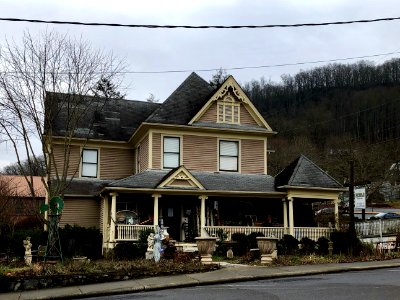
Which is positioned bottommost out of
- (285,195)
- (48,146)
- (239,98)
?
(285,195)

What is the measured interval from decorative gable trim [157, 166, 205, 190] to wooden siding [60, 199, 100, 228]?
18.6ft

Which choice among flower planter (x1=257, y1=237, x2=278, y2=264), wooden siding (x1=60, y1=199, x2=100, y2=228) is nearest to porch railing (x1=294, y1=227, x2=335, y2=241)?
flower planter (x1=257, y1=237, x2=278, y2=264)

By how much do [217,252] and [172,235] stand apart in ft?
14.0

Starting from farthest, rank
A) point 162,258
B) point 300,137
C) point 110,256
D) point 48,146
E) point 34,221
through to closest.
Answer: point 300,137
point 34,221
point 48,146
point 110,256
point 162,258

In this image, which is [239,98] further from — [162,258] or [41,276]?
[41,276]

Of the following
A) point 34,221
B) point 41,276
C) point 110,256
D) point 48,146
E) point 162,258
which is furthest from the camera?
point 34,221

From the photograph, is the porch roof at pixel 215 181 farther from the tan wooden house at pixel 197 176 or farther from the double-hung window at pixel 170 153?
the double-hung window at pixel 170 153

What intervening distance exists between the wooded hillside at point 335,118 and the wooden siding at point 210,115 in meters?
19.2

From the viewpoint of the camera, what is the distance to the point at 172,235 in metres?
27.1

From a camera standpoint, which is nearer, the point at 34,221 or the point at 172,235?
the point at 172,235

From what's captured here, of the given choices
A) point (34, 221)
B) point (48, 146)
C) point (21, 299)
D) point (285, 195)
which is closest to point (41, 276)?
point (21, 299)

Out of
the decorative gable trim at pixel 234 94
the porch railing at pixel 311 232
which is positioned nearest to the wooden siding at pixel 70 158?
the decorative gable trim at pixel 234 94

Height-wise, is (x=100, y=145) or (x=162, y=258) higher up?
(x=100, y=145)

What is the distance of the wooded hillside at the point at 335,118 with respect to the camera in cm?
4822
